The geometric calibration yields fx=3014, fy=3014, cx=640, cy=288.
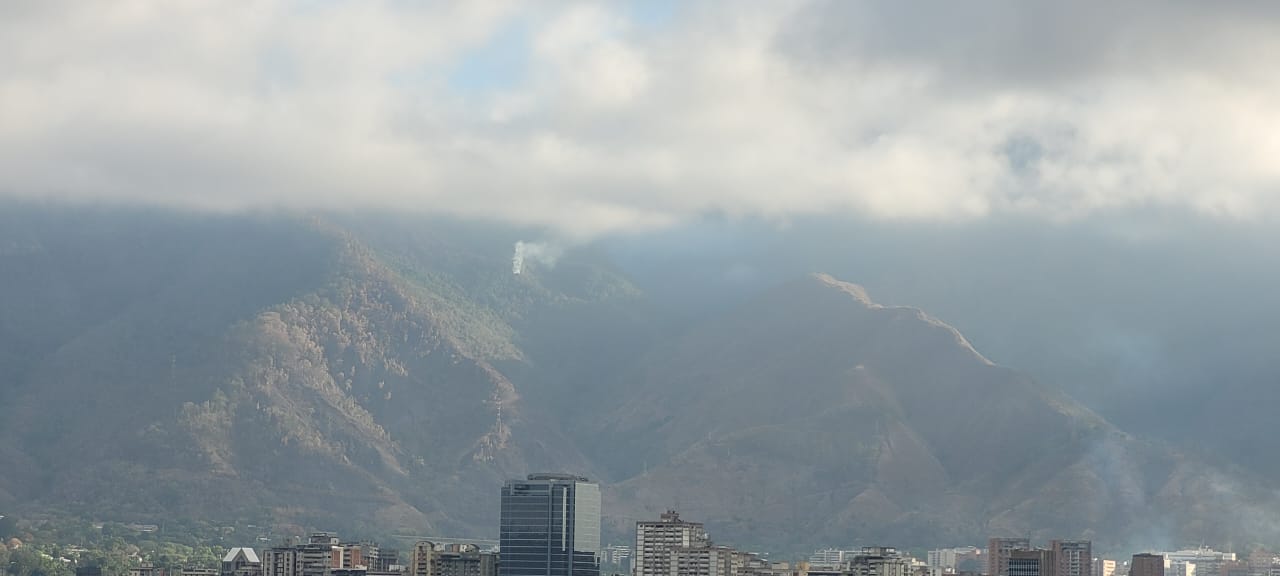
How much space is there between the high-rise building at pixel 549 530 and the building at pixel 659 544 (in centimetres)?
289

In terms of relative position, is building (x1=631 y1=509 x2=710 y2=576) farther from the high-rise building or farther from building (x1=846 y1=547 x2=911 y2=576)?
building (x1=846 y1=547 x2=911 y2=576)

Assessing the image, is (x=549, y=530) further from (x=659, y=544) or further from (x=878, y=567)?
(x=878, y=567)

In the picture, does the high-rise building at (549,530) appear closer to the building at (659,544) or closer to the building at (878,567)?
the building at (659,544)

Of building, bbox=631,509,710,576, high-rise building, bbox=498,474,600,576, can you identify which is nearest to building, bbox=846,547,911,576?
building, bbox=631,509,710,576

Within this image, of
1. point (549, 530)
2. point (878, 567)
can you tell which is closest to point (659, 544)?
point (549, 530)

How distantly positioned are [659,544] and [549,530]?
717 centimetres

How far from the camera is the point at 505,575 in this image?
18700 cm

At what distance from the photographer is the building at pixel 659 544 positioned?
187 m

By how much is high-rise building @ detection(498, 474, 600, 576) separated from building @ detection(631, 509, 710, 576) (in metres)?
2.89

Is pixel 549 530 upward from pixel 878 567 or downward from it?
upward

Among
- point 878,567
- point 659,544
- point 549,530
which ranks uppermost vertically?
point 549,530

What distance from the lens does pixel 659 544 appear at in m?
189

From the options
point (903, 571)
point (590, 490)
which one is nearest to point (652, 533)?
point (590, 490)

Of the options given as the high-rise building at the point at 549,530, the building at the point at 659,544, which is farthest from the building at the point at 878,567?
the high-rise building at the point at 549,530
